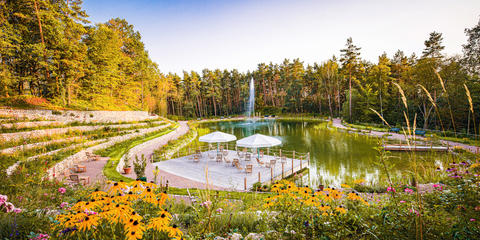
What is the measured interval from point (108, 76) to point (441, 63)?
114 ft

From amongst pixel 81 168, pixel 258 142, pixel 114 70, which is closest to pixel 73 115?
pixel 114 70

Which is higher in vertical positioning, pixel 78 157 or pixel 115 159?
pixel 78 157

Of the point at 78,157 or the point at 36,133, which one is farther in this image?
the point at 36,133

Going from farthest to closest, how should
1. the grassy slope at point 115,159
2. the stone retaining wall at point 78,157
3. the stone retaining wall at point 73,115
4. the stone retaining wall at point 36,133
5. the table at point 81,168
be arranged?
the stone retaining wall at point 73,115 → the stone retaining wall at point 36,133 → the table at point 81,168 → the stone retaining wall at point 78,157 → the grassy slope at point 115,159

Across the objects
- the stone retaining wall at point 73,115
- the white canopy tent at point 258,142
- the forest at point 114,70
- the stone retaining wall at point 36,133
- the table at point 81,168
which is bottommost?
the table at point 81,168

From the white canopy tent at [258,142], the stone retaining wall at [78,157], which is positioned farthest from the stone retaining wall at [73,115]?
the white canopy tent at [258,142]

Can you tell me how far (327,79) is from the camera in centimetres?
4206

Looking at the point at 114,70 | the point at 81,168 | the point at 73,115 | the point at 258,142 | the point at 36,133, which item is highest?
the point at 114,70

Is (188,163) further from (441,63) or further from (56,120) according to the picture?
(441,63)

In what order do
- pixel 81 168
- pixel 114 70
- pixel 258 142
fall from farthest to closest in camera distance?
pixel 114 70
pixel 258 142
pixel 81 168

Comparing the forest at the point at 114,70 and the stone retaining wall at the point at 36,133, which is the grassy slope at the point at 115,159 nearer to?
the stone retaining wall at the point at 36,133

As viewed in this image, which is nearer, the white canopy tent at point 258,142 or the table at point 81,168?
the table at point 81,168

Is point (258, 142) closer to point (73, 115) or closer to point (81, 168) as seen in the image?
point (81, 168)

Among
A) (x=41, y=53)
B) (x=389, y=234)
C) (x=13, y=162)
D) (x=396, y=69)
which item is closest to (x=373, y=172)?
(x=389, y=234)
